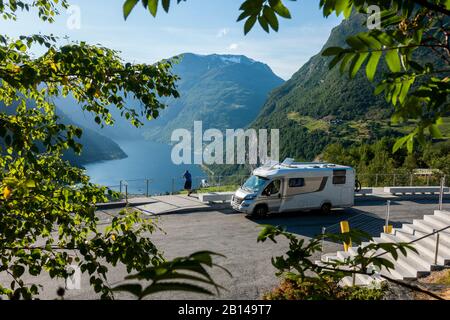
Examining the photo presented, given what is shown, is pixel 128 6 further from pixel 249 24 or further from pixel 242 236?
pixel 242 236

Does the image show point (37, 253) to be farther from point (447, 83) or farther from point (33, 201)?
point (447, 83)

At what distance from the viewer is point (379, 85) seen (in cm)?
197

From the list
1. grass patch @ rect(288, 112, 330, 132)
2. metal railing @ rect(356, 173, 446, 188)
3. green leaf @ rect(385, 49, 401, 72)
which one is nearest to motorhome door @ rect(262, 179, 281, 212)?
metal railing @ rect(356, 173, 446, 188)

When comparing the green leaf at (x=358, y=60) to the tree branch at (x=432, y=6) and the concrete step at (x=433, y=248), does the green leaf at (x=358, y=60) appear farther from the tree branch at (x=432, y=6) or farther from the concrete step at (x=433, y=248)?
the concrete step at (x=433, y=248)

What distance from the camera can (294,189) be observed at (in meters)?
19.9

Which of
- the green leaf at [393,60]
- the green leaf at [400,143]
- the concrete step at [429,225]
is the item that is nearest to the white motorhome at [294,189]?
the concrete step at [429,225]

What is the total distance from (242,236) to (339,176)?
24.4ft

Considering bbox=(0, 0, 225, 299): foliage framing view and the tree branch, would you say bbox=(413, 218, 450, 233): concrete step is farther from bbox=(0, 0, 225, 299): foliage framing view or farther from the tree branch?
the tree branch

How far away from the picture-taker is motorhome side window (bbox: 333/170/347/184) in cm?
2066

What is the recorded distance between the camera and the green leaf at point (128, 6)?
146 cm
